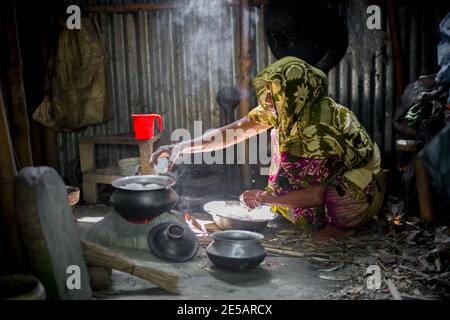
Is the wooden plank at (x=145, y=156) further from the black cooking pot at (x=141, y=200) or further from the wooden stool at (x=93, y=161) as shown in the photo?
the black cooking pot at (x=141, y=200)

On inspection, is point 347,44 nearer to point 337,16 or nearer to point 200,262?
point 337,16

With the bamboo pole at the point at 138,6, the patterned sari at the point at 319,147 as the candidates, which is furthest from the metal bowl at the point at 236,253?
the bamboo pole at the point at 138,6

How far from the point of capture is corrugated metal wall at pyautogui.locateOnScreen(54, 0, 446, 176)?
6281 millimetres

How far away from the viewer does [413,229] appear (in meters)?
5.06

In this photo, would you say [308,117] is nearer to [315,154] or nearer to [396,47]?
[315,154]

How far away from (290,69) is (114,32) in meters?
3.73

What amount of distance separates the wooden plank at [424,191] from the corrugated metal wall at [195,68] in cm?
195

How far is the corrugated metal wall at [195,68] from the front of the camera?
628 cm

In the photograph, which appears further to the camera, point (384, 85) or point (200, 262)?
point (384, 85)

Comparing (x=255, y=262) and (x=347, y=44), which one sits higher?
(x=347, y=44)

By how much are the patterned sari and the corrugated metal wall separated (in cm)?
175

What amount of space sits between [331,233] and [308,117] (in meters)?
1.26

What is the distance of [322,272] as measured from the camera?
414 centimetres
